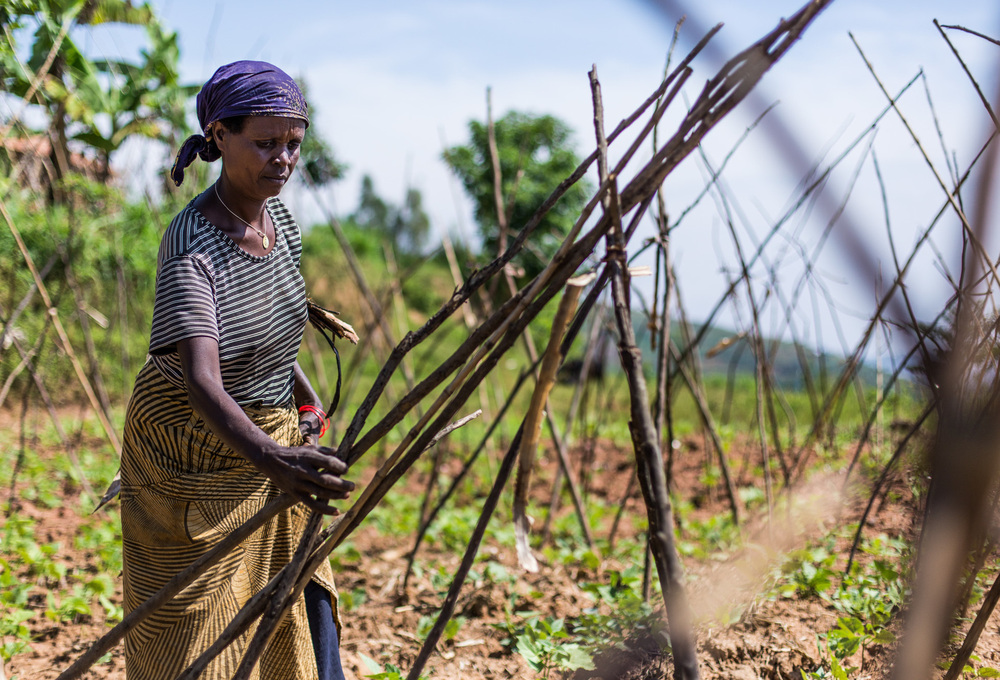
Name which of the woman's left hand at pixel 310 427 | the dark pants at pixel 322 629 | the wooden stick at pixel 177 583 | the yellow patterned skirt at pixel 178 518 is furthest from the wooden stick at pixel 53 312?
the dark pants at pixel 322 629

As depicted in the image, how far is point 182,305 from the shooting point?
1.27m

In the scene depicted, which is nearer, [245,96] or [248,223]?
[245,96]

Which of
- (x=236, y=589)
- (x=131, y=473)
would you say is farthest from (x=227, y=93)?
(x=236, y=589)

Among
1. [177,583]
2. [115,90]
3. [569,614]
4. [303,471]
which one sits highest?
[115,90]

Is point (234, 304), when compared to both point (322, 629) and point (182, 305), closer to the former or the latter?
point (182, 305)

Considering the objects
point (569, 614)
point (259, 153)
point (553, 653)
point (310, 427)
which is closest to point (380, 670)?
point (553, 653)

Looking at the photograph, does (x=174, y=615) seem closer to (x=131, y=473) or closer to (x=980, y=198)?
(x=131, y=473)

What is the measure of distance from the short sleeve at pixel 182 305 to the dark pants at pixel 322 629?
0.67 m

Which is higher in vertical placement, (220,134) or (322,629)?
(220,134)

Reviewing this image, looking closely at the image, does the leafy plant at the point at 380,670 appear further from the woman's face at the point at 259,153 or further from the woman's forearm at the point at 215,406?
the woman's face at the point at 259,153

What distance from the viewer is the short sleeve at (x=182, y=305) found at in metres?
1.26

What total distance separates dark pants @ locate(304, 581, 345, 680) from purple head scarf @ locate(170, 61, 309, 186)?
931 millimetres

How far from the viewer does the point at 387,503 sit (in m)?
4.49

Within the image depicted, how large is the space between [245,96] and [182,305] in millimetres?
393
